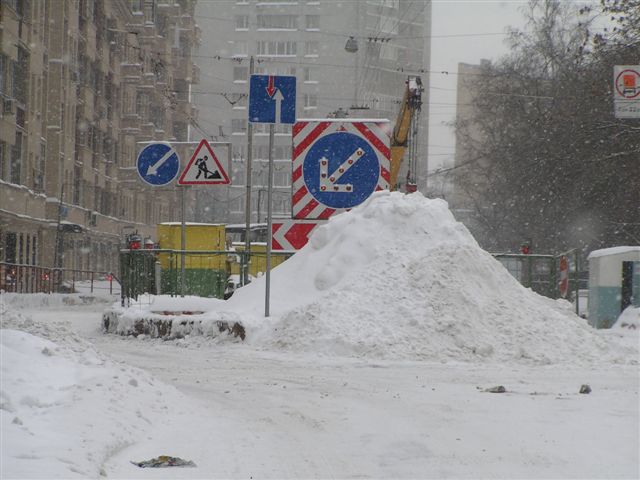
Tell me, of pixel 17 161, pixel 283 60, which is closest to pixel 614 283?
pixel 17 161

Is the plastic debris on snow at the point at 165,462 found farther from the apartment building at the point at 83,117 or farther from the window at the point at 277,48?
the window at the point at 277,48

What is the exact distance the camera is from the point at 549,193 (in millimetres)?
40906

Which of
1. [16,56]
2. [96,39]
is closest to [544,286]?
[16,56]

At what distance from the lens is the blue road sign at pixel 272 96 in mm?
14039

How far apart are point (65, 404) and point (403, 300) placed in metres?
7.12

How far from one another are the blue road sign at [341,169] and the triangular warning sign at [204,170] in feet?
8.80

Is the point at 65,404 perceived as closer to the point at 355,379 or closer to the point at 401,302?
the point at 355,379

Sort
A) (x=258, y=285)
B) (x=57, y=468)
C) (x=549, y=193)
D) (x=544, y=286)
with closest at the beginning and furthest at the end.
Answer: (x=57, y=468) → (x=258, y=285) → (x=544, y=286) → (x=549, y=193)

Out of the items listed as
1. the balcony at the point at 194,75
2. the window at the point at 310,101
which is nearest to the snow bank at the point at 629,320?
the balcony at the point at 194,75

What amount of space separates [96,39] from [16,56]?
2036 centimetres

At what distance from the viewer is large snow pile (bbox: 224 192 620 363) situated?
1270cm

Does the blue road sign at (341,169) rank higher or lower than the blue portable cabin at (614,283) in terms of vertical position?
higher

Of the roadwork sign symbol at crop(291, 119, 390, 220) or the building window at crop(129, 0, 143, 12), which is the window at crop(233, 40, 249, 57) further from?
the roadwork sign symbol at crop(291, 119, 390, 220)

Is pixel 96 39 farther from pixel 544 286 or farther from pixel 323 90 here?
pixel 323 90
